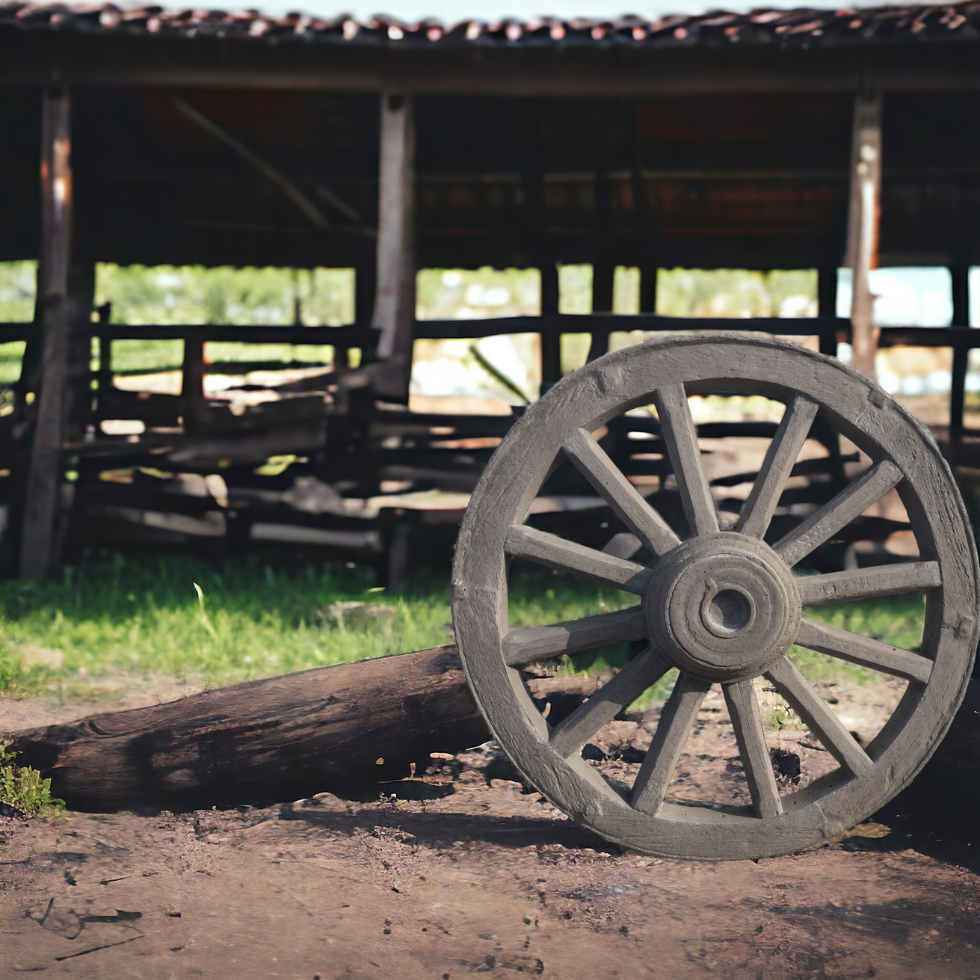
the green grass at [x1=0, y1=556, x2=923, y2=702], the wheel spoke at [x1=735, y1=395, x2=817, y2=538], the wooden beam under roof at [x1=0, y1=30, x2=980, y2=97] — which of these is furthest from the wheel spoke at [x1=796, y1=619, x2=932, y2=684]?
the wooden beam under roof at [x1=0, y1=30, x2=980, y2=97]

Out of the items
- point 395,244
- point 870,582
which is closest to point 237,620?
point 395,244

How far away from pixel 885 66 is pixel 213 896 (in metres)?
6.55

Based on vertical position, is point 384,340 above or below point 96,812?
above

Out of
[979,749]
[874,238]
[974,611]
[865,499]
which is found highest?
[874,238]

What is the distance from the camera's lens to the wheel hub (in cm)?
264

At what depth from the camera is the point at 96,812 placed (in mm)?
3418

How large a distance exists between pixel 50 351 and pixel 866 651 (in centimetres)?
611

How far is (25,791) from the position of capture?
3359mm

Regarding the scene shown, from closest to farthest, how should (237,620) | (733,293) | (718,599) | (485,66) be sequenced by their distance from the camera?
(718,599)
(237,620)
(485,66)
(733,293)

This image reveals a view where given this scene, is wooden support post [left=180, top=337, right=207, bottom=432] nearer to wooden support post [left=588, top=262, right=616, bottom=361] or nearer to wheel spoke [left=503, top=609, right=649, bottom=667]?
wooden support post [left=588, top=262, right=616, bottom=361]

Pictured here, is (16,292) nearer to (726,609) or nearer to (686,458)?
(686,458)

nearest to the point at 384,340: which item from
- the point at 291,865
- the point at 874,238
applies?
the point at 874,238

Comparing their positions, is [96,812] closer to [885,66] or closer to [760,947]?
[760,947]

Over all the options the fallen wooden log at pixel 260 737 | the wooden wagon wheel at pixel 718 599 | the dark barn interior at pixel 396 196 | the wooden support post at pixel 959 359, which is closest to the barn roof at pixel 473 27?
the dark barn interior at pixel 396 196
